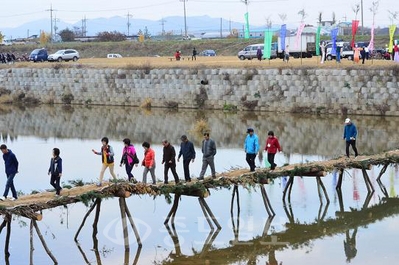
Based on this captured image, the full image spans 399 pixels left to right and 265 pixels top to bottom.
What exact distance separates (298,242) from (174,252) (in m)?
2.89

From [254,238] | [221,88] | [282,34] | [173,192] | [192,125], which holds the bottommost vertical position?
[254,238]

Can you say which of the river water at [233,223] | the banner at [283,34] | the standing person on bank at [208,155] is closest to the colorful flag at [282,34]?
the banner at [283,34]

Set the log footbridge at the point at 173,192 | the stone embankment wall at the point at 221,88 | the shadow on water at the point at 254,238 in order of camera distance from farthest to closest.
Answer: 1. the stone embankment wall at the point at 221,88
2. the shadow on water at the point at 254,238
3. the log footbridge at the point at 173,192

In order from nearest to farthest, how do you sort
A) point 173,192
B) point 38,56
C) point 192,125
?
point 173,192 → point 192,125 → point 38,56

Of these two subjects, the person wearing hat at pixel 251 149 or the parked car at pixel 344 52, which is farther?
the parked car at pixel 344 52

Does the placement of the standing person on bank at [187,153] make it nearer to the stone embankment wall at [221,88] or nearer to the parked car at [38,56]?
the stone embankment wall at [221,88]

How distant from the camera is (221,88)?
51281 mm

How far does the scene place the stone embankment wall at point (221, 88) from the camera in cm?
4559

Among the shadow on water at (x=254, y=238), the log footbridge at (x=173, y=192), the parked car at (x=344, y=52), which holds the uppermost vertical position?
the parked car at (x=344, y=52)

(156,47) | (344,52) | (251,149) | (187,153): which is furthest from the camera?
(156,47)

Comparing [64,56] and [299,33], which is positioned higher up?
[299,33]

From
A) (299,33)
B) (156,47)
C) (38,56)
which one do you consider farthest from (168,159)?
(156,47)

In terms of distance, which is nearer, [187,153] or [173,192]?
[173,192]

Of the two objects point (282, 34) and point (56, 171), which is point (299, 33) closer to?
point (282, 34)
